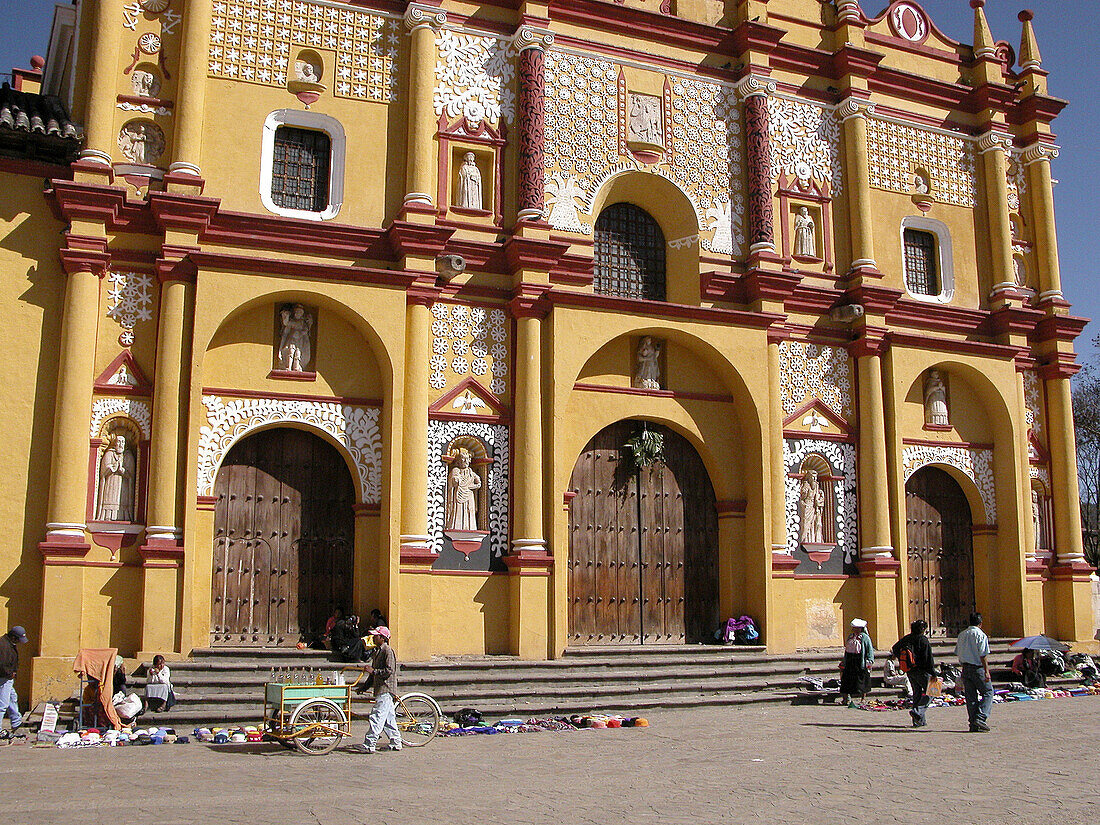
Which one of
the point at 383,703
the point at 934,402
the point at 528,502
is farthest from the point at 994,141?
the point at 383,703

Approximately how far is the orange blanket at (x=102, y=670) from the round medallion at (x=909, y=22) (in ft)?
61.8

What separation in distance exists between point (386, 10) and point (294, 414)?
6935 millimetres

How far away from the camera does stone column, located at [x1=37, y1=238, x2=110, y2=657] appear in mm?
14180

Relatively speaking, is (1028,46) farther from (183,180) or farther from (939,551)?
(183,180)

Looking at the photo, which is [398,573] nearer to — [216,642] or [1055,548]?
[216,642]

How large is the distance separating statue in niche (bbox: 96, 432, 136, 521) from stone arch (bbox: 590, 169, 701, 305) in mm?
8661

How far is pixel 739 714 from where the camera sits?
1518 centimetres

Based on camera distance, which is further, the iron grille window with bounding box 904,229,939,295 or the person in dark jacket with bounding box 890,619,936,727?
the iron grille window with bounding box 904,229,939,295

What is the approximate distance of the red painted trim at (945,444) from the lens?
20.5 metres

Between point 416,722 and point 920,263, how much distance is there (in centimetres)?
1452

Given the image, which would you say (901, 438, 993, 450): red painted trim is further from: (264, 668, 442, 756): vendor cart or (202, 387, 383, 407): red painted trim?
(264, 668, 442, 756): vendor cart

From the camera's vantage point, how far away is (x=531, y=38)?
18234mm

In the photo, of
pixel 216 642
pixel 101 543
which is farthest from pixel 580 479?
pixel 101 543

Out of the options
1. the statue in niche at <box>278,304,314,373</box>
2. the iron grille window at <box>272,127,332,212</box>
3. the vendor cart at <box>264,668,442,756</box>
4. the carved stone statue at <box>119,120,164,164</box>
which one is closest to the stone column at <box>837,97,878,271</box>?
the iron grille window at <box>272,127,332,212</box>
